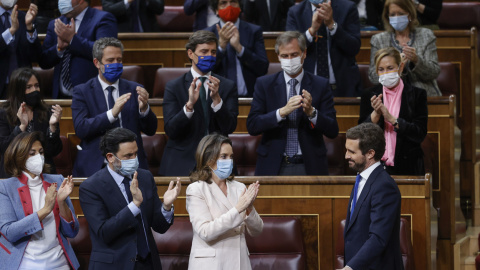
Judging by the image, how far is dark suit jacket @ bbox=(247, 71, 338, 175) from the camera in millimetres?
4125

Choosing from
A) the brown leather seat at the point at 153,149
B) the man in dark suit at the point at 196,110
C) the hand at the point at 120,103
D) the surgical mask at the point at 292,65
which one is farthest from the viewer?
the brown leather seat at the point at 153,149

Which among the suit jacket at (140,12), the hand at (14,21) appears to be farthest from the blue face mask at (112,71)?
the suit jacket at (140,12)

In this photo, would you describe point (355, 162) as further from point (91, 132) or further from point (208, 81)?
point (91, 132)

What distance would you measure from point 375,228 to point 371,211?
8 centimetres

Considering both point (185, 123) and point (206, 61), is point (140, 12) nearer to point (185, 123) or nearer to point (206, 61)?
point (206, 61)

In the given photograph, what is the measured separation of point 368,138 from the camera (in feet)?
10.9

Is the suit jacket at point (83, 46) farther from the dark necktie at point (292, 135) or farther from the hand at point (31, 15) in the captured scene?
the dark necktie at point (292, 135)

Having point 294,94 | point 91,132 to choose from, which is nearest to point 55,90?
point 91,132

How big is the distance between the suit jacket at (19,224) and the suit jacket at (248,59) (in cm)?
158

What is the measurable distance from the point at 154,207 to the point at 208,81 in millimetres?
891

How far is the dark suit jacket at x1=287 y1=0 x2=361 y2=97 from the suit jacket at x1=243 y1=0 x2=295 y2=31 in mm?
603

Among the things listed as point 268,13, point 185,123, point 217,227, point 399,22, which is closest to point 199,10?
point 268,13

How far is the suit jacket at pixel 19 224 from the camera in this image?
3.42 metres

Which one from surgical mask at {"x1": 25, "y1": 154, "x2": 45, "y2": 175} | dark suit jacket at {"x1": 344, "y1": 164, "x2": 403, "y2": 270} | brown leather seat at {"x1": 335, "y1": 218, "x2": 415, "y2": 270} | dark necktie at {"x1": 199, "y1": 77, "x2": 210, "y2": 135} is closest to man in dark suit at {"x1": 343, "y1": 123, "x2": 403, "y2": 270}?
dark suit jacket at {"x1": 344, "y1": 164, "x2": 403, "y2": 270}
